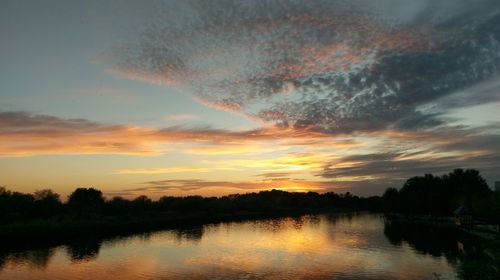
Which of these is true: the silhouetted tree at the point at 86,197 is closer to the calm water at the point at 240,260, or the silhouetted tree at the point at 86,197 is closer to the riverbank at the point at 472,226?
the calm water at the point at 240,260

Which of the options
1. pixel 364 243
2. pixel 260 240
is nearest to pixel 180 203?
pixel 260 240

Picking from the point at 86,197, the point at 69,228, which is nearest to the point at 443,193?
the point at 69,228

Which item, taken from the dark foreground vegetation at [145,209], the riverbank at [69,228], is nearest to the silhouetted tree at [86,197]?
the dark foreground vegetation at [145,209]

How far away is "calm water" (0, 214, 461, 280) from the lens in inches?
1474

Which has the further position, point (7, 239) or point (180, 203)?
point (180, 203)

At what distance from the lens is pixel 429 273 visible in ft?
119

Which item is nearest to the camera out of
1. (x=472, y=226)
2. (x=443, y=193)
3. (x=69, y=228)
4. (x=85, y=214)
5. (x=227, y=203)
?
(x=472, y=226)

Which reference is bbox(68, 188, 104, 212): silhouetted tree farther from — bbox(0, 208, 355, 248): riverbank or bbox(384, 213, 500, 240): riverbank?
bbox(384, 213, 500, 240): riverbank

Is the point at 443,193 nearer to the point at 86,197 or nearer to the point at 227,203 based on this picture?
the point at 227,203

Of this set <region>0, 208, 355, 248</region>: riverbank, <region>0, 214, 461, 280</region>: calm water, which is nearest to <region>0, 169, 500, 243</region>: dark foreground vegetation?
<region>0, 208, 355, 248</region>: riverbank

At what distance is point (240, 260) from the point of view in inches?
1780

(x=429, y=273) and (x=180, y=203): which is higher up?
(x=180, y=203)

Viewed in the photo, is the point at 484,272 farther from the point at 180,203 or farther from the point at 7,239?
the point at 180,203

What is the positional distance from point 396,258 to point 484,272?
55.7 feet
